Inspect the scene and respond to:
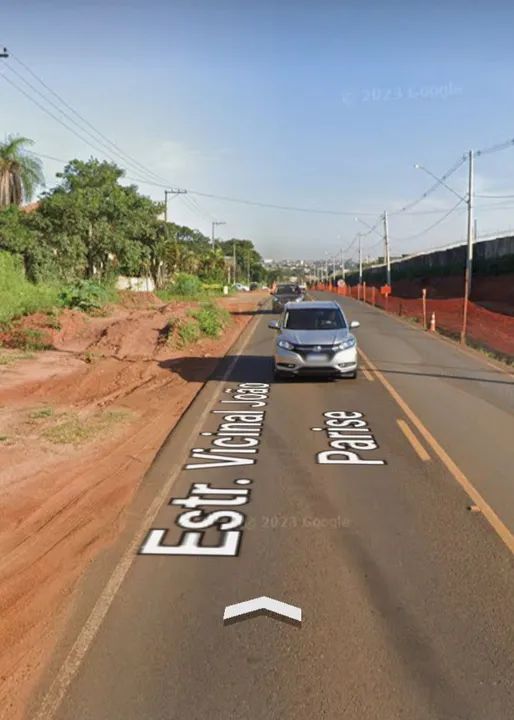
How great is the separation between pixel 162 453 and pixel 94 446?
1117mm

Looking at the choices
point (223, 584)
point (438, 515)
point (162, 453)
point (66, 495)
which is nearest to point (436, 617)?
point (223, 584)

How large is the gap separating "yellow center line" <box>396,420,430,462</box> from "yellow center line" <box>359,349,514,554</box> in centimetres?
13

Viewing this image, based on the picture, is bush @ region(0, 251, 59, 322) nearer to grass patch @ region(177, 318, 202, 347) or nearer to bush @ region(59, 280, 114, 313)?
bush @ region(59, 280, 114, 313)

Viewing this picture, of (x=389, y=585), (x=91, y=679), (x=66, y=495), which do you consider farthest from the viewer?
(x=66, y=495)

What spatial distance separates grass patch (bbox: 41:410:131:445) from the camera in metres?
9.83

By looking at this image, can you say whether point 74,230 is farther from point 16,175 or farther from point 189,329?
point 189,329

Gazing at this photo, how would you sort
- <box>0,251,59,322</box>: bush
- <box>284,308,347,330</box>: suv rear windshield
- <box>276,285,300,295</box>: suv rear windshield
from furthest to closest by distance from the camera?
<box>276,285,300,295</box>: suv rear windshield → <box>0,251,59,322</box>: bush → <box>284,308,347,330</box>: suv rear windshield

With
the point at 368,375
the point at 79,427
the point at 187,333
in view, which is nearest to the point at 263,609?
the point at 79,427

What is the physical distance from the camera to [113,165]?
167ft

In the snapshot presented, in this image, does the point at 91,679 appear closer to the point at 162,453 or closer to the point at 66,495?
the point at 66,495

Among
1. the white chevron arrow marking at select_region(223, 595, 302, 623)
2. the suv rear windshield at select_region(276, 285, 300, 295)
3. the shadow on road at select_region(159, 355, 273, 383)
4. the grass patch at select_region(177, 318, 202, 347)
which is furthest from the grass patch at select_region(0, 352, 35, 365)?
the suv rear windshield at select_region(276, 285, 300, 295)

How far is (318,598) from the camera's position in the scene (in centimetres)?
485

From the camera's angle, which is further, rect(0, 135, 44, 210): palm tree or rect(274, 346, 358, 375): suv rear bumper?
rect(0, 135, 44, 210): palm tree

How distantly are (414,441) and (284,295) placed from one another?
3195cm
